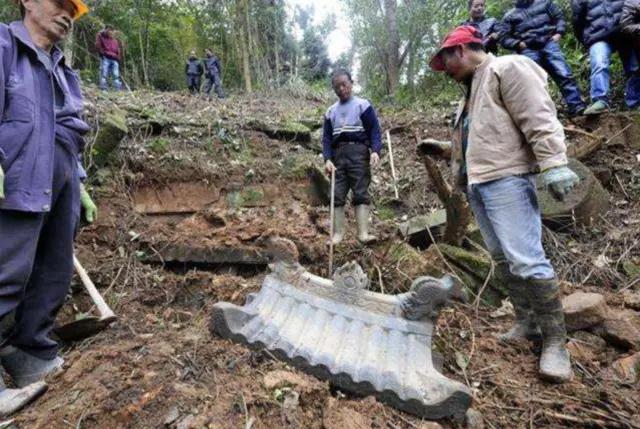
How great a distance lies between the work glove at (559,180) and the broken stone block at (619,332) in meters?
1.11

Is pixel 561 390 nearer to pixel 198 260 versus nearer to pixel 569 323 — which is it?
pixel 569 323

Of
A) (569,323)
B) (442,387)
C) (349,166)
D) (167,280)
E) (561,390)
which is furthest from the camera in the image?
(349,166)

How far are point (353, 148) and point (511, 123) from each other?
2147 millimetres

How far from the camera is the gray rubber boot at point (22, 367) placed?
2.15 meters

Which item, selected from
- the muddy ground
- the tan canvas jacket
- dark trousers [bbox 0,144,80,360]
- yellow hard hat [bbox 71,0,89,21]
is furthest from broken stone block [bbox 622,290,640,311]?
yellow hard hat [bbox 71,0,89,21]

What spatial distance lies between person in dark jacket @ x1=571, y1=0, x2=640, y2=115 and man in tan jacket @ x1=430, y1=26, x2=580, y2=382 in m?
3.68

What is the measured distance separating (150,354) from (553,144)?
93.2 inches

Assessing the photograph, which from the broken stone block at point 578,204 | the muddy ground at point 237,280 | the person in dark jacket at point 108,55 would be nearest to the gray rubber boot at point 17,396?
the muddy ground at point 237,280

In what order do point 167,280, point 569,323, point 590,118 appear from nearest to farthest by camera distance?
1. point 569,323
2. point 167,280
3. point 590,118

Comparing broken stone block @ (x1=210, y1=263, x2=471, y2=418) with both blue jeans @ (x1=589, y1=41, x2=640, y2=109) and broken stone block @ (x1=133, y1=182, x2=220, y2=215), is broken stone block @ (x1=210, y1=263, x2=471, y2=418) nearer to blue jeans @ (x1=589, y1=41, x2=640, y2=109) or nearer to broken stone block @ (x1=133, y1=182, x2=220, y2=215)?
broken stone block @ (x1=133, y1=182, x2=220, y2=215)

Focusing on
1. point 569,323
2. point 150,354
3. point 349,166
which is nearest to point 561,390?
point 569,323

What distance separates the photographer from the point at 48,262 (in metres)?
2.27

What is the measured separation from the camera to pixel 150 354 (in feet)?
7.51

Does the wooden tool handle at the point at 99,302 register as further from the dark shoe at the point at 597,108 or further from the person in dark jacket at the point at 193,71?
the person in dark jacket at the point at 193,71
